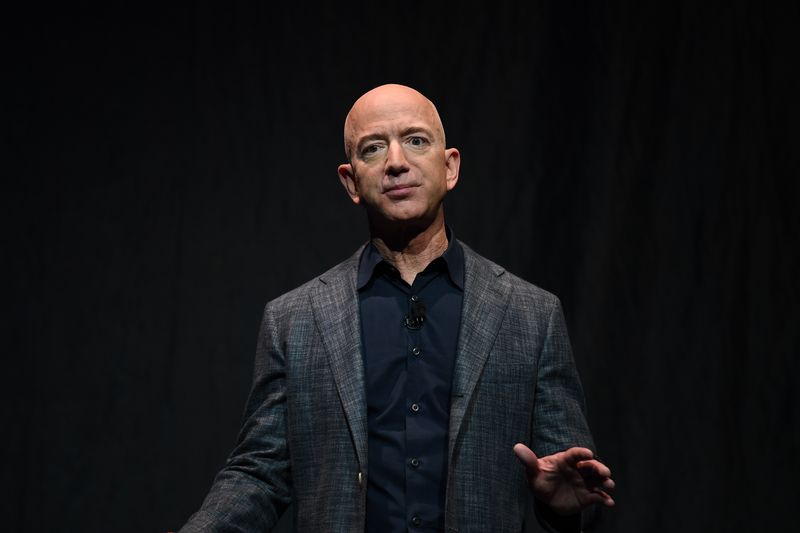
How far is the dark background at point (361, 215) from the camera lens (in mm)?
2955

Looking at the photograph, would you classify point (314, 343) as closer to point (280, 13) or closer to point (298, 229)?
point (298, 229)

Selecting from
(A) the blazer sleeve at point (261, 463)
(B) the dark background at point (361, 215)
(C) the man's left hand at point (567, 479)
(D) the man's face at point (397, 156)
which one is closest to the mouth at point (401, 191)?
(D) the man's face at point (397, 156)

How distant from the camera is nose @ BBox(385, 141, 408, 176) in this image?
224 centimetres

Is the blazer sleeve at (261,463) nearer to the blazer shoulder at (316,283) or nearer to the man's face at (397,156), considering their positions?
the blazer shoulder at (316,283)

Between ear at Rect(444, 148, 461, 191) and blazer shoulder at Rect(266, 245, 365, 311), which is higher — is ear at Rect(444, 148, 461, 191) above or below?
above

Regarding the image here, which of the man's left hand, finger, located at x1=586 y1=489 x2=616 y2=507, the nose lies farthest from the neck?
finger, located at x1=586 y1=489 x2=616 y2=507

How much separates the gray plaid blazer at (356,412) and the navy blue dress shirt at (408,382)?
34 mm

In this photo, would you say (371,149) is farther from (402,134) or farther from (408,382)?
(408,382)

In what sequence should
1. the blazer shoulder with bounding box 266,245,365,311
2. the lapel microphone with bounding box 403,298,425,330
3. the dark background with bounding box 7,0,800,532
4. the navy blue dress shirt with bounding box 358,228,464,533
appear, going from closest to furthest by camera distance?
the navy blue dress shirt with bounding box 358,228,464,533 < the lapel microphone with bounding box 403,298,425,330 < the blazer shoulder with bounding box 266,245,365,311 < the dark background with bounding box 7,0,800,532

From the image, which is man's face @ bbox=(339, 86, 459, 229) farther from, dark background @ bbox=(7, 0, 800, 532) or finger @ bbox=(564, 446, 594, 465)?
dark background @ bbox=(7, 0, 800, 532)

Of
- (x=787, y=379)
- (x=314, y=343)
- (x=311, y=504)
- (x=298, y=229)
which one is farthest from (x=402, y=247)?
(x=787, y=379)

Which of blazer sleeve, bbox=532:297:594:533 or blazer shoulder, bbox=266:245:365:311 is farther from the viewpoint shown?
blazer shoulder, bbox=266:245:365:311

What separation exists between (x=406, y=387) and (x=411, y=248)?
33 cm

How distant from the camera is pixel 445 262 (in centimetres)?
228
